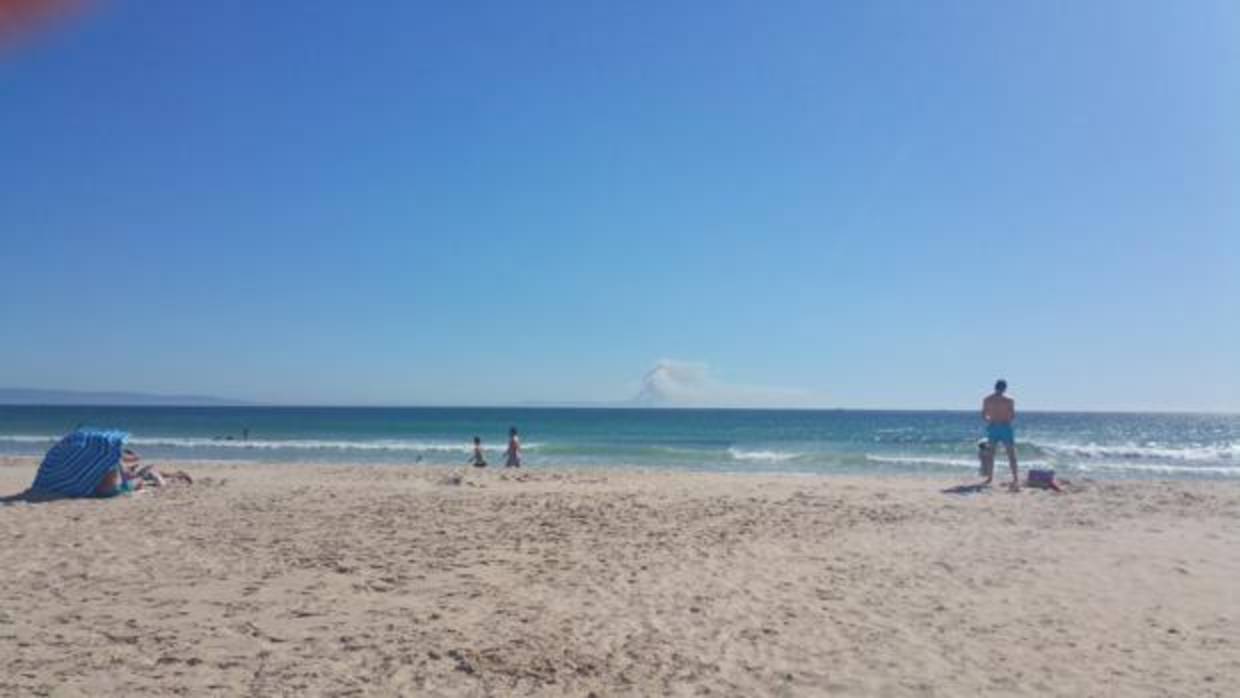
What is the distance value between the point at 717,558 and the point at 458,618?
3044 millimetres

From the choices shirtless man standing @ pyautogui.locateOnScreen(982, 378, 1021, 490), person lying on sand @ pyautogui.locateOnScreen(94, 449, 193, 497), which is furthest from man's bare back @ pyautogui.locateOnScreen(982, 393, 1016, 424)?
person lying on sand @ pyautogui.locateOnScreen(94, 449, 193, 497)

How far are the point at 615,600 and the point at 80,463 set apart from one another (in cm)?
1005

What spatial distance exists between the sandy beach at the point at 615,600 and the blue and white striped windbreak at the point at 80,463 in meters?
0.73

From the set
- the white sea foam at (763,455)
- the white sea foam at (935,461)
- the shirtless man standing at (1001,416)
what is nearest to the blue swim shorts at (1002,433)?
the shirtless man standing at (1001,416)

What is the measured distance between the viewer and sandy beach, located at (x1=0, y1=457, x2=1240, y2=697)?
500 centimetres

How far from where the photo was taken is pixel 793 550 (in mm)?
8773

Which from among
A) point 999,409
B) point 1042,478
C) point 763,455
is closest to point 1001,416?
point 999,409

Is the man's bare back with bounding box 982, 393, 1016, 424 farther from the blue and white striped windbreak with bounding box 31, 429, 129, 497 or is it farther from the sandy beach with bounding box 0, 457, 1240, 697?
the blue and white striped windbreak with bounding box 31, 429, 129, 497

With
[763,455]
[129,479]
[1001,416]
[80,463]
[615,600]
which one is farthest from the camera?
[763,455]

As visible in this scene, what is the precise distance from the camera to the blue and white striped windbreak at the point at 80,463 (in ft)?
41.7

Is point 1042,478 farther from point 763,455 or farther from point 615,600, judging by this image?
point 763,455

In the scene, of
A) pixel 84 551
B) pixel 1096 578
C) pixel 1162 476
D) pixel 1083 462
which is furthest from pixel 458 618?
pixel 1083 462

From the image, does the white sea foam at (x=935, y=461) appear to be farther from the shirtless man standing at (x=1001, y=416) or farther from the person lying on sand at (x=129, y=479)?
the person lying on sand at (x=129, y=479)

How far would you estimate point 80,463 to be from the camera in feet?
41.9
